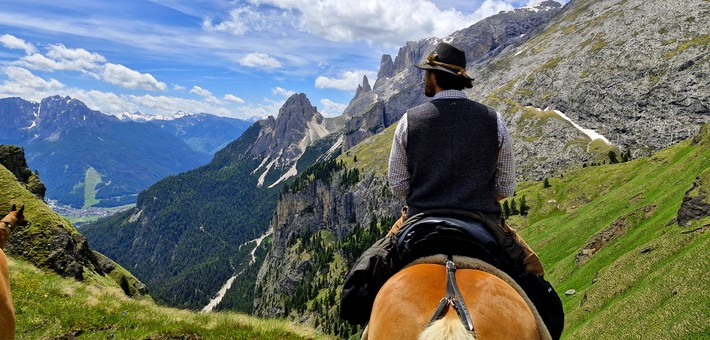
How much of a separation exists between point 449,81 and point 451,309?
433cm

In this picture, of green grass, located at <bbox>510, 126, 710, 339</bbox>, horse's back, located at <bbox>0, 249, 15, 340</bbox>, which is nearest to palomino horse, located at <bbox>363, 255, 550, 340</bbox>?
horse's back, located at <bbox>0, 249, 15, 340</bbox>

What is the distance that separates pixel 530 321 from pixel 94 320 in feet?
46.8

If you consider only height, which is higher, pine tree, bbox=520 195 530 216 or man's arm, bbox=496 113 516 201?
man's arm, bbox=496 113 516 201

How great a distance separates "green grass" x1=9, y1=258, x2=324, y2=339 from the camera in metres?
13.1

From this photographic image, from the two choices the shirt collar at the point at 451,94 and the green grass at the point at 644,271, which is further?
the green grass at the point at 644,271

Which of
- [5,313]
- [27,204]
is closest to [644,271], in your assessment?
[5,313]

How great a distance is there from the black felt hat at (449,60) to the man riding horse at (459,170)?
0.13 ft

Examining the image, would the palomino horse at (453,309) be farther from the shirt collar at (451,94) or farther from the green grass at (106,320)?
the green grass at (106,320)

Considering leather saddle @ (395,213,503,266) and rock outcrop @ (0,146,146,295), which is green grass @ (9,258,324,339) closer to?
rock outcrop @ (0,146,146,295)

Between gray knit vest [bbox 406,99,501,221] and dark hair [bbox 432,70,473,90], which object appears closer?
gray knit vest [bbox 406,99,501,221]

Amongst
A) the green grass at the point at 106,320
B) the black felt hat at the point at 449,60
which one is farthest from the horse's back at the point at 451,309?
the green grass at the point at 106,320

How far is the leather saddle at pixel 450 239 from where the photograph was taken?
650 centimetres

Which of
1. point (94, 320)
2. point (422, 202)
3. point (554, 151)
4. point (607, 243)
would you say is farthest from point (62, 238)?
point (554, 151)

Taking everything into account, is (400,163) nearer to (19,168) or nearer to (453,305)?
(453,305)
